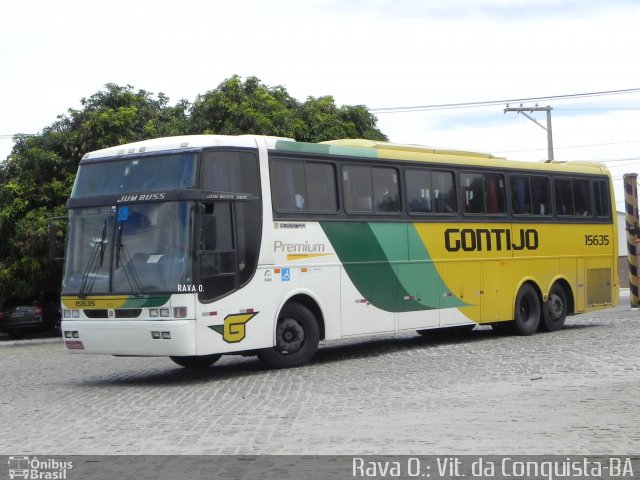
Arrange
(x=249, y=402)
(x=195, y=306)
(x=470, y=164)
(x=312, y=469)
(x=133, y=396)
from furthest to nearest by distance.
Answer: (x=470, y=164) → (x=195, y=306) → (x=133, y=396) → (x=249, y=402) → (x=312, y=469)

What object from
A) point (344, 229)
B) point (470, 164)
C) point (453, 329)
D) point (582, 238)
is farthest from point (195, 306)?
point (582, 238)

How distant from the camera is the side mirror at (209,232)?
1473 centimetres

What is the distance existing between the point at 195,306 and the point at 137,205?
165 cm

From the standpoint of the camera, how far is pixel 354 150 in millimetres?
17797

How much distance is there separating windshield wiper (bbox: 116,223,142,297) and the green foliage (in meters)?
13.5

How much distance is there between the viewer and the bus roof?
15250 millimetres

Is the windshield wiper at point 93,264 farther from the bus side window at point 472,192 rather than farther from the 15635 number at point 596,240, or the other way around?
the 15635 number at point 596,240

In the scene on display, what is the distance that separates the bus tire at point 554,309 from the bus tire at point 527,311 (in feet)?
0.96

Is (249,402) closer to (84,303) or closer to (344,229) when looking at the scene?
(84,303)

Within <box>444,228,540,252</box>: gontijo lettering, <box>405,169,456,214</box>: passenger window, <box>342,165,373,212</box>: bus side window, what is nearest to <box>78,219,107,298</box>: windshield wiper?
<box>342,165,373,212</box>: bus side window

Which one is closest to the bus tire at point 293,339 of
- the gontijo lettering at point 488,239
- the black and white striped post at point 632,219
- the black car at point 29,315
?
the gontijo lettering at point 488,239

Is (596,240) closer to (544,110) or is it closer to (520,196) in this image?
(520,196)

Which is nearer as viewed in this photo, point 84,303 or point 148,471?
point 148,471

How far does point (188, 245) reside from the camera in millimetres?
14516
